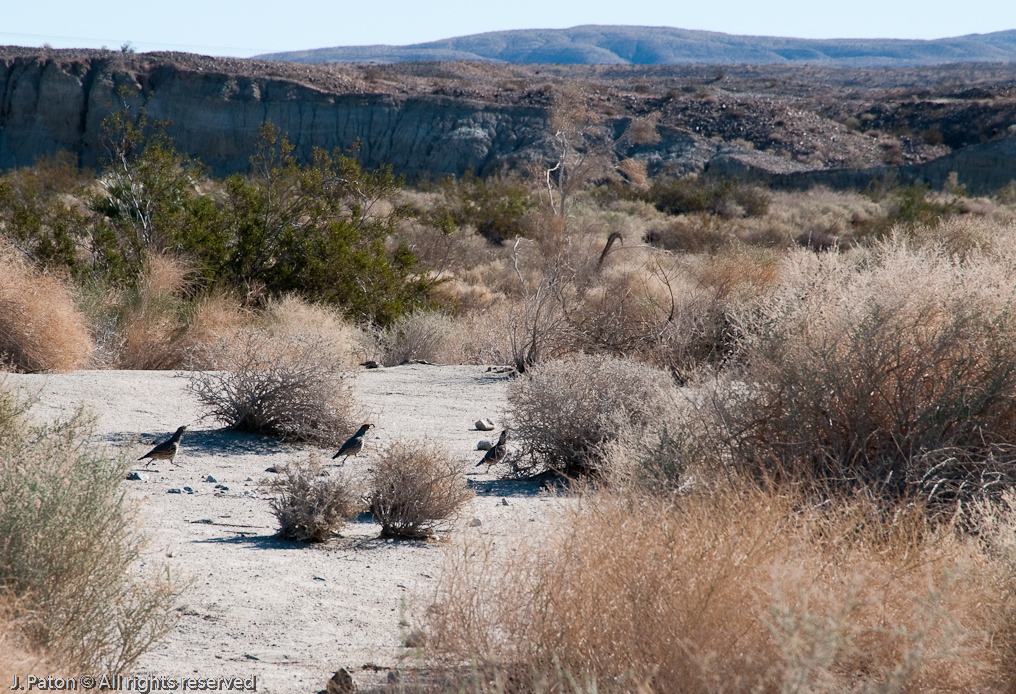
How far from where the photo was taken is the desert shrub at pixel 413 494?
196 inches

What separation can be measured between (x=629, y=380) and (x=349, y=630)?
12.6 ft

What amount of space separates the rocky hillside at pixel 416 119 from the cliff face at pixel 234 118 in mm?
76

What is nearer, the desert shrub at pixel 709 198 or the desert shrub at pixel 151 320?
the desert shrub at pixel 151 320

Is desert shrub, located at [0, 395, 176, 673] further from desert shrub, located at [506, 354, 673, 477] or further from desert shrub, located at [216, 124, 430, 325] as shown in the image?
desert shrub, located at [216, 124, 430, 325]

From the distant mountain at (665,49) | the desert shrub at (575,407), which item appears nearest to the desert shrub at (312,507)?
the desert shrub at (575,407)

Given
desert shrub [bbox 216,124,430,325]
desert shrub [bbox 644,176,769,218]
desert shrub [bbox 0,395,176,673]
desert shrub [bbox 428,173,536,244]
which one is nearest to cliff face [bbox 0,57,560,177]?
desert shrub [bbox 644,176,769,218]

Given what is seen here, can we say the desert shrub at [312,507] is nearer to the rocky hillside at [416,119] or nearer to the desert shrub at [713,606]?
the desert shrub at [713,606]

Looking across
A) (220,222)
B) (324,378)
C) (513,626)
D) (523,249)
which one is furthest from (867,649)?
(523,249)

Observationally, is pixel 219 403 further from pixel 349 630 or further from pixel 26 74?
pixel 26 74

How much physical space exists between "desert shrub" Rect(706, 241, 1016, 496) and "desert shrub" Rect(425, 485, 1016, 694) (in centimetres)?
123

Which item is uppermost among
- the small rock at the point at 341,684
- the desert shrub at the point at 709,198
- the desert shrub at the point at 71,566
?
the desert shrub at the point at 71,566

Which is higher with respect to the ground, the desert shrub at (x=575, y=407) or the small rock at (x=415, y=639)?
the small rock at (x=415, y=639)

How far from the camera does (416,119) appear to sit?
4969cm

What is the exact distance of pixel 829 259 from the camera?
5.27 m
